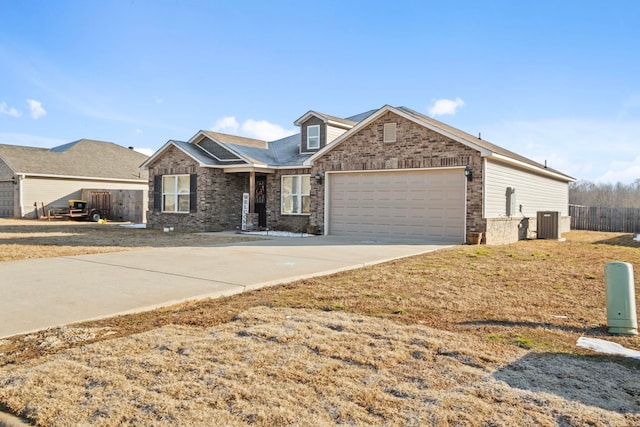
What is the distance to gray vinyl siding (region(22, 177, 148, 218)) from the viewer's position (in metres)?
30.4

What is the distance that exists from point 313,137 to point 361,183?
4820mm


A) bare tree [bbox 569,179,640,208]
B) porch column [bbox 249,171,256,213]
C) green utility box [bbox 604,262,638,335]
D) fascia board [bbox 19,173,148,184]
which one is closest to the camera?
green utility box [bbox 604,262,638,335]

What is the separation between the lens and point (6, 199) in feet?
103

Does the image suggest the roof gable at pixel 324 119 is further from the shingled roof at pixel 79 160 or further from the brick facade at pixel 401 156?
the shingled roof at pixel 79 160

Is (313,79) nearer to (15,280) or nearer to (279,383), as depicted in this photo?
(15,280)

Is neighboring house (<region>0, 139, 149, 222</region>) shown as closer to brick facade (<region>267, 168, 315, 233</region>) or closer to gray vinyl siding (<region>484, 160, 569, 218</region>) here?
brick facade (<region>267, 168, 315, 233</region>)

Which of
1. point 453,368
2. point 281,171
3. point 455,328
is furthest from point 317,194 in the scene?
point 453,368

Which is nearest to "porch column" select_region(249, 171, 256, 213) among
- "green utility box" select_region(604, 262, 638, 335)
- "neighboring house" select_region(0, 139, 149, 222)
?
"neighboring house" select_region(0, 139, 149, 222)

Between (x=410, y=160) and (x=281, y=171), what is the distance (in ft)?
22.3

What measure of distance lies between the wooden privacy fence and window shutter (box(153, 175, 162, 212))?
74.5 ft

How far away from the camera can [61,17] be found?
14.0m

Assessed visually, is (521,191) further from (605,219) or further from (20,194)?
(20,194)

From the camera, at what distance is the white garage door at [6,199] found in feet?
102

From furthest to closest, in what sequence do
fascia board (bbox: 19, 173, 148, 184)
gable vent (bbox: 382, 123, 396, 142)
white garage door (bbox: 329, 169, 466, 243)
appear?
fascia board (bbox: 19, 173, 148, 184), gable vent (bbox: 382, 123, 396, 142), white garage door (bbox: 329, 169, 466, 243)
